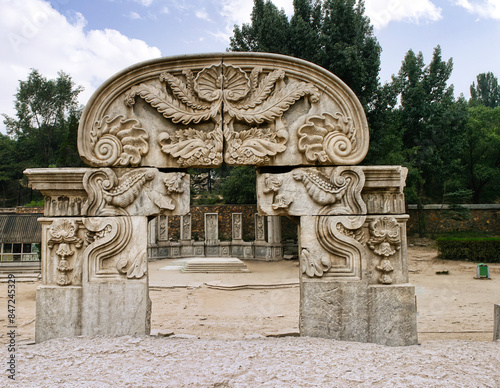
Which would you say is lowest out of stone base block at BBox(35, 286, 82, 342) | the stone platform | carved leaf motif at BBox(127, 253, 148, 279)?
the stone platform

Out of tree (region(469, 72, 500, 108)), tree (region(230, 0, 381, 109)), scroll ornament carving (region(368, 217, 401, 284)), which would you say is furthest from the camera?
tree (region(469, 72, 500, 108))

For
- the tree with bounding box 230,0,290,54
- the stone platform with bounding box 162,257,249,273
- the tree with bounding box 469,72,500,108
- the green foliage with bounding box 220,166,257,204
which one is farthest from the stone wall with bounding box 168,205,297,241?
the tree with bounding box 469,72,500,108

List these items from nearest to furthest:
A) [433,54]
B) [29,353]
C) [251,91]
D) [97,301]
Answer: [29,353] < [97,301] < [251,91] < [433,54]

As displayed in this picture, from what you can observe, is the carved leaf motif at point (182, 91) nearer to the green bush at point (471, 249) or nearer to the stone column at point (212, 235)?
the green bush at point (471, 249)

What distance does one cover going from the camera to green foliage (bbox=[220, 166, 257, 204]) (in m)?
18.6

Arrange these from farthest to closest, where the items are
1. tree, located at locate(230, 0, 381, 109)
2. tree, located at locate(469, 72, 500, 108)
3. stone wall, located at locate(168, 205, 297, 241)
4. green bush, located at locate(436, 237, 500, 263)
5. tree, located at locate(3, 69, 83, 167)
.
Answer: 1. tree, located at locate(469, 72, 500, 108)
2. tree, located at locate(3, 69, 83, 167)
3. stone wall, located at locate(168, 205, 297, 241)
4. tree, located at locate(230, 0, 381, 109)
5. green bush, located at locate(436, 237, 500, 263)

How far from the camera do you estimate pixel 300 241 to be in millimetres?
4203

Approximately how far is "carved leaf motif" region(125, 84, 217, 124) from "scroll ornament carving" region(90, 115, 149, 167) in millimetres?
255

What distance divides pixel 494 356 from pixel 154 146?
3.84m

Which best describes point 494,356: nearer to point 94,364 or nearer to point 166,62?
point 94,364

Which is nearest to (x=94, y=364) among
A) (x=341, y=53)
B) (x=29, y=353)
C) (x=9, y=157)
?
(x=29, y=353)

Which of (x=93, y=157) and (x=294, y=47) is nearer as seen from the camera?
(x=93, y=157)

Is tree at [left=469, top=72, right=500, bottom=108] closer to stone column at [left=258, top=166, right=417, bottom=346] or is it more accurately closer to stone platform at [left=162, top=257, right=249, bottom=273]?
stone platform at [left=162, top=257, right=249, bottom=273]

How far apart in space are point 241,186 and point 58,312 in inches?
663
